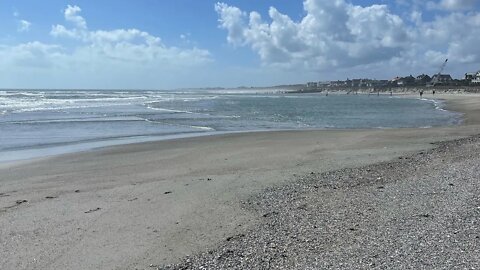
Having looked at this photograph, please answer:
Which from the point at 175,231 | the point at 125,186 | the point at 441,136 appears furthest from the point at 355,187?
the point at 441,136

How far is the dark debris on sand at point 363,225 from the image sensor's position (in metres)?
5.59

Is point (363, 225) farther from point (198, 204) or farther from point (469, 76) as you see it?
point (469, 76)

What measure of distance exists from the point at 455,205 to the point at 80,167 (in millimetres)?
10361

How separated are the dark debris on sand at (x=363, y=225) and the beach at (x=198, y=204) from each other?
3cm

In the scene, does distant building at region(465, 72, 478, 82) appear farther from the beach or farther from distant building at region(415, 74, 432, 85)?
the beach

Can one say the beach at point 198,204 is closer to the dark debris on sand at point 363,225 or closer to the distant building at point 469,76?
the dark debris on sand at point 363,225

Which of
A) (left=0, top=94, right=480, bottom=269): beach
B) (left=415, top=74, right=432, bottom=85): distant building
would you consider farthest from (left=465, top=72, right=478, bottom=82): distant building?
(left=0, top=94, right=480, bottom=269): beach

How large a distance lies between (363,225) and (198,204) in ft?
10.8

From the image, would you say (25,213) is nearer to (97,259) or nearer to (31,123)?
(97,259)

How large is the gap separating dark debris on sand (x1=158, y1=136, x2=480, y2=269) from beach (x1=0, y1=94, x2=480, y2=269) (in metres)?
0.03

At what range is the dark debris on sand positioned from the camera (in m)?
5.59

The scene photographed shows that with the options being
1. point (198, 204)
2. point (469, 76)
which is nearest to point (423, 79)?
point (469, 76)

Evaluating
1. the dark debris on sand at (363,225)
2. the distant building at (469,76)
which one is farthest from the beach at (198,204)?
the distant building at (469,76)

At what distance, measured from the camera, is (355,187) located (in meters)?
9.70
